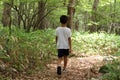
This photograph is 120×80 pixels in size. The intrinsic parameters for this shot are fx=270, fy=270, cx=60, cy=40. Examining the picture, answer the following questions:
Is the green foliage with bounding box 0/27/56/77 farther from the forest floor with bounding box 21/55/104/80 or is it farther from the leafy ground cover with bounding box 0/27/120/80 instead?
the forest floor with bounding box 21/55/104/80

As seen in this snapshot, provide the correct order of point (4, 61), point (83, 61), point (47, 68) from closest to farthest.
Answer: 1. point (4, 61)
2. point (47, 68)
3. point (83, 61)

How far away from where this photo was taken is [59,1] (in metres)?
15.1

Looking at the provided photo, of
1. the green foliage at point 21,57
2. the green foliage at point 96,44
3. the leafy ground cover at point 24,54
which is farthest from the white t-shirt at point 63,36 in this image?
the green foliage at point 96,44

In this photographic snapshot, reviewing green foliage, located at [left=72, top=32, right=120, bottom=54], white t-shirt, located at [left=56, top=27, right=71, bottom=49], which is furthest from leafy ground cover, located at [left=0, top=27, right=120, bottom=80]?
white t-shirt, located at [left=56, top=27, right=71, bottom=49]

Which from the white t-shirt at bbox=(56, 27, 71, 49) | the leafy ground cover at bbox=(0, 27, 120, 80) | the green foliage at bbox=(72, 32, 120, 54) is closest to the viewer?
the leafy ground cover at bbox=(0, 27, 120, 80)

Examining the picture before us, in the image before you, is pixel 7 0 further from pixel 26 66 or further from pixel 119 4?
pixel 119 4

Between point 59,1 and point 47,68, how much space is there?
6.33 metres

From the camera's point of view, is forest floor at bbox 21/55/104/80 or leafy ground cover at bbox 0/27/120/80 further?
forest floor at bbox 21/55/104/80

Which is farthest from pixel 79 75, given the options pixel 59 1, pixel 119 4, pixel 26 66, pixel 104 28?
pixel 104 28

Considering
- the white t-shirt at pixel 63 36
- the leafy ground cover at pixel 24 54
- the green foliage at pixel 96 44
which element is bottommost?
the green foliage at pixel 96 44

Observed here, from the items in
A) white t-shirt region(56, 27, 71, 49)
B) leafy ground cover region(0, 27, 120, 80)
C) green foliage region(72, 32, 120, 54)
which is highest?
white t-shirt region(56, 27, 71, 49)

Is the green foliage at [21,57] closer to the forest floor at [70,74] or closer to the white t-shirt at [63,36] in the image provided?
the forest floor at [70,74]

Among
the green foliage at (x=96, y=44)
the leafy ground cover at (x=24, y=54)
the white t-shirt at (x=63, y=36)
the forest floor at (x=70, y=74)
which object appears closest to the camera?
the leafy ground cover at (x=24, y=54)

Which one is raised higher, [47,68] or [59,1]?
[59,1]
